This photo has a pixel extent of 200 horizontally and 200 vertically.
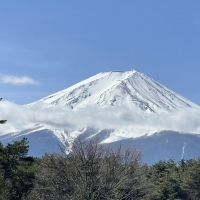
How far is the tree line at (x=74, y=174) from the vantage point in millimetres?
30125

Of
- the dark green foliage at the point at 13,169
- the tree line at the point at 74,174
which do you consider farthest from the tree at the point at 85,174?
the dark green foliage at the point at 13,169

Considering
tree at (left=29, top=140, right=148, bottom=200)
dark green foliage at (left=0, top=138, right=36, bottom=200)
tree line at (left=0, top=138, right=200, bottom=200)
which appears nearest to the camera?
tree at (left=29, top=140, right=148, bottom=200)

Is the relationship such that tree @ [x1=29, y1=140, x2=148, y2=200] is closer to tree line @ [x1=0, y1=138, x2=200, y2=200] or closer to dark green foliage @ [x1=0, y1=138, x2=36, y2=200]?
tree line @ [x1=0, y1=138, x2=200, y2=200]

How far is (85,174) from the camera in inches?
1192

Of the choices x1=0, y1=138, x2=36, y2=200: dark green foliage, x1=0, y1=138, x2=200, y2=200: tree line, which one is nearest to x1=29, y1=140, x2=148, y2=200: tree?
x1=0, y1=138, x2=200, y2=200: tree line

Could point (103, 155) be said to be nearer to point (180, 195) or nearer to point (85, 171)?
point (85, 171)

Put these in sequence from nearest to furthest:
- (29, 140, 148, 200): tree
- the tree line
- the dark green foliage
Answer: (29, 140, 148, 200): tree
the tree line
the dark green foliage

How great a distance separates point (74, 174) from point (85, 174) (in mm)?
735

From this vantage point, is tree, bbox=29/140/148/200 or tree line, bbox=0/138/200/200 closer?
tree, bbox=29/140/148/200

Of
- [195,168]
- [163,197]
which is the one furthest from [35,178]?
[195,168]

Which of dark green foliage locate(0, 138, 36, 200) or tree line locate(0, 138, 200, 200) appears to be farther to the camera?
dark green foliage locate(0, 138, 36, 200)

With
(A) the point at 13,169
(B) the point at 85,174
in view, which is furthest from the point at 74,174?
(A) the point at 13,169

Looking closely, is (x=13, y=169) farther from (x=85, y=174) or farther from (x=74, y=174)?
(x=85, y=174)

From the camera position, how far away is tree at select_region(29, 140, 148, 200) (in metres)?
30.0
